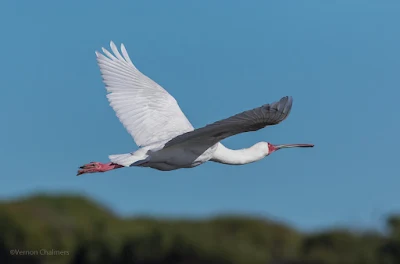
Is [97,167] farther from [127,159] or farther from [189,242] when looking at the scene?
[189,242]

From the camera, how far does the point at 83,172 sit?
19.0 meters

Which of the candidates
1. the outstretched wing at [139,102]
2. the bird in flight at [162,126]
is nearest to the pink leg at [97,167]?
the bird in flight at [162,126]

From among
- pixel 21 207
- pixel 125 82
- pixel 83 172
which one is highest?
pixel 21 207

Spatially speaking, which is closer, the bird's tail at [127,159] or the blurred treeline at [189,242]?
the bird's tail at [127,159]

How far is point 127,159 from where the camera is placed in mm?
17859

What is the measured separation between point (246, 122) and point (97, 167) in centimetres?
341

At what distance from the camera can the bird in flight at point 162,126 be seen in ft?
54.0

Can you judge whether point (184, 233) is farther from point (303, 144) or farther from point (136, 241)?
point (303, 144)

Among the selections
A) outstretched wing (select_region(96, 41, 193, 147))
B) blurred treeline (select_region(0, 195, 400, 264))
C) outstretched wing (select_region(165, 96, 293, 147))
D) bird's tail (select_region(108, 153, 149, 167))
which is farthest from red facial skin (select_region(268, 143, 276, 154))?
blurred treeline (select_region(0, 195, 400, 264))

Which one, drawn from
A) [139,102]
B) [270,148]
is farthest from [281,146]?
[139,102]

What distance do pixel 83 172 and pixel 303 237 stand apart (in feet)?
109

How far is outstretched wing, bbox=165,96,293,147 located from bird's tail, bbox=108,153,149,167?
539mm

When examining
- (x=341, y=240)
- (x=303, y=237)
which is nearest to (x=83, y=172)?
(x=341, y=240)

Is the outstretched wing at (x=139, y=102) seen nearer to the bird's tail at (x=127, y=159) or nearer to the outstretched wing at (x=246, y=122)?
the bird's tail at (x=127, y=159)
